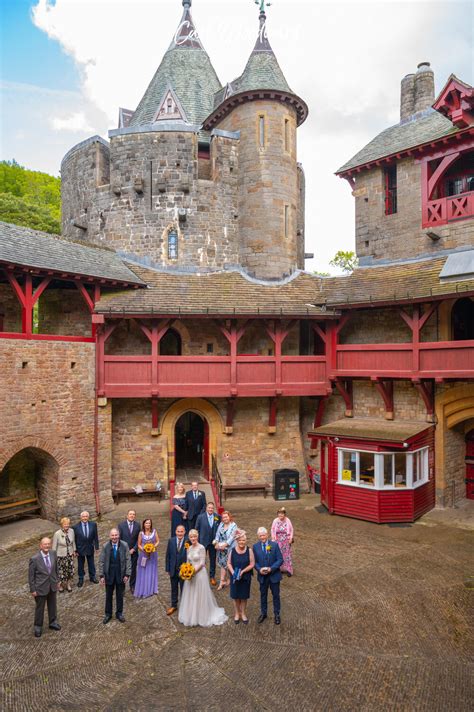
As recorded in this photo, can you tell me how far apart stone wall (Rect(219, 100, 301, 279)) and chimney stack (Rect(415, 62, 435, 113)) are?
529 cm

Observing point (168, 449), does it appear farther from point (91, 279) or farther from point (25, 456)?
point (91, 279)

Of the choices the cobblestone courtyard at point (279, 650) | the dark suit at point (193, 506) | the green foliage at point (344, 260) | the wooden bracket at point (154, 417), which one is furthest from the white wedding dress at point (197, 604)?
the green foliage at point (344, 260)

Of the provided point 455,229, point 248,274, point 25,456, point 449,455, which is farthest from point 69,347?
point 455,229

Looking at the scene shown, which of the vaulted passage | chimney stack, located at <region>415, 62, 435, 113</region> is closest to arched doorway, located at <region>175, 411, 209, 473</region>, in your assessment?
the vaulted passage

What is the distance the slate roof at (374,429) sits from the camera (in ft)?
41.8

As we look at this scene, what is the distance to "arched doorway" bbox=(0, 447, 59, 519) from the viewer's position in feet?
43.3

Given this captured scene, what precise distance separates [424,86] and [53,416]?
712 inches

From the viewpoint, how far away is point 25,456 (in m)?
14.3

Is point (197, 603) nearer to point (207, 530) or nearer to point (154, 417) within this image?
point (207, 530)

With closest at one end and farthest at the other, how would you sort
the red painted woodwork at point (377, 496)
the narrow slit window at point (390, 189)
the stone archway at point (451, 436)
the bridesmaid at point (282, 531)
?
1. the bridesmaid at point (282, 531)
2. the red painted woodwork at point (377, 496)
3. the stone archway at point (451, 436)
4. the narrow slit window at point (390, 189)

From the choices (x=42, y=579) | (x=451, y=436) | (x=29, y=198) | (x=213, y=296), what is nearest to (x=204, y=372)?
(x=213, y=296)

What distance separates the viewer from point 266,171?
57.5ft

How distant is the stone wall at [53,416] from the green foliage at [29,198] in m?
20.1

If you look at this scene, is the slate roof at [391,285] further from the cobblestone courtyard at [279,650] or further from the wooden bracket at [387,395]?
the cobblestone courtyard at [279,650]
